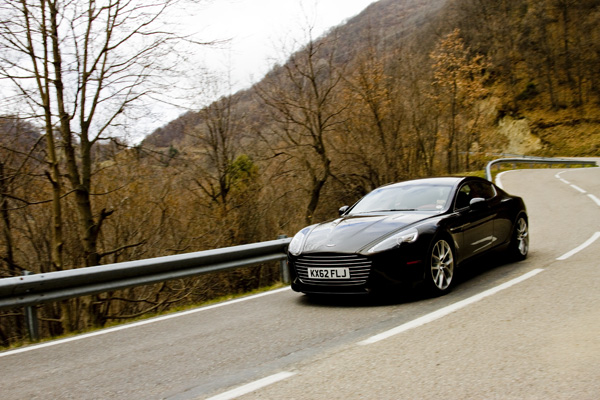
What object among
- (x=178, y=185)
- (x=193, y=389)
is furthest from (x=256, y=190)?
(x=193, y=389)

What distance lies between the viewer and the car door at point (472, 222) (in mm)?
7015

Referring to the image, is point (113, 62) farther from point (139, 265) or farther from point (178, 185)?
point (178, 185)

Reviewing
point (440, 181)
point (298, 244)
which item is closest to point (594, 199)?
point (440, 181)

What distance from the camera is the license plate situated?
605cm

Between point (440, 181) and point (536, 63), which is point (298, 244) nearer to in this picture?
point (440, 181)

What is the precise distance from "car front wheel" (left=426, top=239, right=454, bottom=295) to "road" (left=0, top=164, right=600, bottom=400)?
169 millimetres

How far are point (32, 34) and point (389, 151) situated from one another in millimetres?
16903

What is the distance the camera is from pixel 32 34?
9.70m

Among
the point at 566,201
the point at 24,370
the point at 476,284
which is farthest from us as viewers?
the point at 566,201

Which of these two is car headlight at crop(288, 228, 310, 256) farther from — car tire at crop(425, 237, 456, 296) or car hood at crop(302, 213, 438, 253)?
car tire at crop(425, 237, 456, 296)

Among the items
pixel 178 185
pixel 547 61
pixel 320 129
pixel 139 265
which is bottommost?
pixel 139 265

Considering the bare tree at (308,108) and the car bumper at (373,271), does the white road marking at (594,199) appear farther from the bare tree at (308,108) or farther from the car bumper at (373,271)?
the car bumper at (373,271)

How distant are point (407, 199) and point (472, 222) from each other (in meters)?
0.92

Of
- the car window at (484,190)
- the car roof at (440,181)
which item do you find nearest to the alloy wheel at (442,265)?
the car roof at (440,181)
